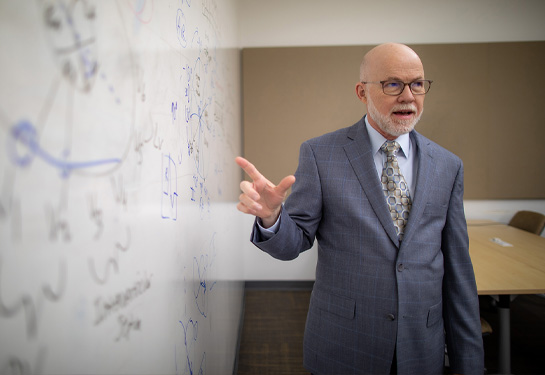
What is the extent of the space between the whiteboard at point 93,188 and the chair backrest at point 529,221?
303cm

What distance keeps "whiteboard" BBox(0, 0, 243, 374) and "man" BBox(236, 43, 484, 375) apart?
41 cm

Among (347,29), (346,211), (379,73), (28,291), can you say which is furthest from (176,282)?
(347,29)

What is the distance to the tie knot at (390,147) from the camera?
107 centimetres

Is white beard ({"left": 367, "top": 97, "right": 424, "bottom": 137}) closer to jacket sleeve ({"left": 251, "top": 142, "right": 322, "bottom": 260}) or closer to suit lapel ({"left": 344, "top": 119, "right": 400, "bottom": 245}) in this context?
suit lapel ({"left": 344, "top": 119, "right": 400, "bottom": 245})

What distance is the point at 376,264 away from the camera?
0.97 metres

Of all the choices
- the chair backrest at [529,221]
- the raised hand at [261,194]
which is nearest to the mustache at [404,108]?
the raised hand at [261,194]

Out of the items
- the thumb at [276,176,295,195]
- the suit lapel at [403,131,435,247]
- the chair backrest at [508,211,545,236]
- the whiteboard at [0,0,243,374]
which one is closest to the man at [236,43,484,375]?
the suit lapel at [403,131,435,247]

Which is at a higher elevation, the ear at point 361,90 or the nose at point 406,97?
the ear at point 361,90

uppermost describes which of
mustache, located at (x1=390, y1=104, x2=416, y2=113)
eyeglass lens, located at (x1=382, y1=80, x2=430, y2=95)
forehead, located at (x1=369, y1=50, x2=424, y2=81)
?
forehead, located at (x1=369, y1=50, x2=424, y2=81)

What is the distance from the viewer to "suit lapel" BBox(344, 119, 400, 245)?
0.97 m

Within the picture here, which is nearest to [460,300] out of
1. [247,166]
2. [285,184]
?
[285,184]

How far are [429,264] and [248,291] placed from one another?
2496 millimetres

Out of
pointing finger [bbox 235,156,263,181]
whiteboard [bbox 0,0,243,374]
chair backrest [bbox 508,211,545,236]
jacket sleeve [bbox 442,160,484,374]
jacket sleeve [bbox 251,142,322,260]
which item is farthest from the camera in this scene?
chair backrest [bbox 508,211,545,236]

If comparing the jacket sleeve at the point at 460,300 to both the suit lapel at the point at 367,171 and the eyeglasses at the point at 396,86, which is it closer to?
the suit lapel at the point at 367,171
